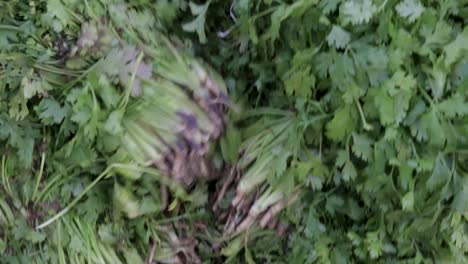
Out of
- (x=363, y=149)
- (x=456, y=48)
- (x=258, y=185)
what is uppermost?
(x=456, y=48)

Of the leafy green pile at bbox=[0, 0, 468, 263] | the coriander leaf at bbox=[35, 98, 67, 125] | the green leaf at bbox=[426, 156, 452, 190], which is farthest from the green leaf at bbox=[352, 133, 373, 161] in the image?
the coriander leaf at bbox=[35, 98, 67, 125]

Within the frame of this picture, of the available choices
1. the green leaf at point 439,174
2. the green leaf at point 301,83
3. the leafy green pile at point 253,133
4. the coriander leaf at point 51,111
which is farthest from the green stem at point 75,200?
the green leaf at point 439,174

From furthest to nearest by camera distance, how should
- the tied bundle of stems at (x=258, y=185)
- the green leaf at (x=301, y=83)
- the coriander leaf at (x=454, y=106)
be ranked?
the tied bundle of stems at (x=258, y=185) < the green leaf at (x=301, y=83) < the coriander leaf at (x=454, y=106)

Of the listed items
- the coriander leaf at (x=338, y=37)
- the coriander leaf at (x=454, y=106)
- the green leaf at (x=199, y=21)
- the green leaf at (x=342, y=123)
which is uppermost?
the green leaf at (x=199, y=21)

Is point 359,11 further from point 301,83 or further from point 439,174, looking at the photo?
point 439,174

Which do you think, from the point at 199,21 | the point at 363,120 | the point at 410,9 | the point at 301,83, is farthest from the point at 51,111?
the point at 410,9

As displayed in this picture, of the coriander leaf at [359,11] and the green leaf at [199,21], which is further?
the green leaf at [199,21]

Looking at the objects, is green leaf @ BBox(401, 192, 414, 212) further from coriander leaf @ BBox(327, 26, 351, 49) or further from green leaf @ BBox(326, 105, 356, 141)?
coriander leaf @ BBox(327, 26, 351, 49)

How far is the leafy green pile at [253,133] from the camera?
1.10m

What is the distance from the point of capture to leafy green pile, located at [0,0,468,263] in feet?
3.62

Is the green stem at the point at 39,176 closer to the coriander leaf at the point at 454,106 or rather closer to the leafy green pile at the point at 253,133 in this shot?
the leafy green pile at the point at 253,133

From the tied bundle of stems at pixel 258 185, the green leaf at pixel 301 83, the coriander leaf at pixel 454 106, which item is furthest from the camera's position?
the tied bundle of stems at pixel 258 185

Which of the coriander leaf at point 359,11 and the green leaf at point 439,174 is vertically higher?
the coriander leaf at point 359,11

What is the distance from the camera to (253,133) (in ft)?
4.29
